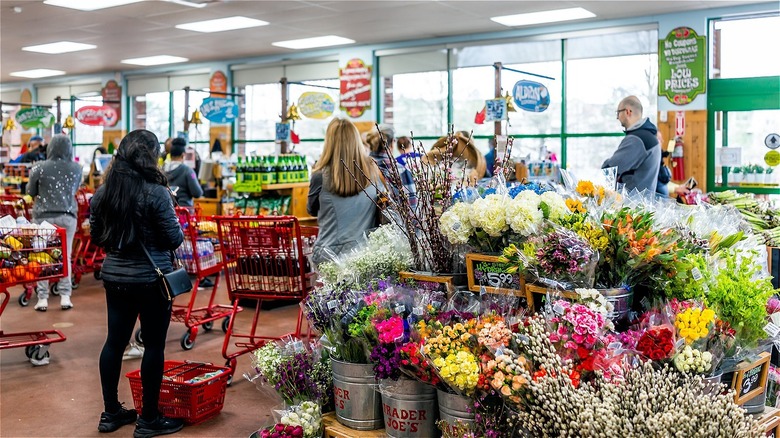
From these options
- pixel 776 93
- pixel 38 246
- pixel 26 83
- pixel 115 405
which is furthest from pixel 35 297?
pixel 26 83

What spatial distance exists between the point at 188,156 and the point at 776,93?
7.57 m

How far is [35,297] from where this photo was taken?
25.7 ft

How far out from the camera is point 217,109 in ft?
38.8

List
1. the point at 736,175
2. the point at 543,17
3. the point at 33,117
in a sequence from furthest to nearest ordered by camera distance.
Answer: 1. the point at 33,117
2. the point at 543,17
3. the point at 736,175

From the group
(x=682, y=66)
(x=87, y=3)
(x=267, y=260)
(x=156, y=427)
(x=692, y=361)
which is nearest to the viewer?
(x=692, y=361)

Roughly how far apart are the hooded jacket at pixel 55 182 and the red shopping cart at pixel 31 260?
159 cm

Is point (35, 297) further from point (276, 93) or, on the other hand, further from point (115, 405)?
point (276, 93)

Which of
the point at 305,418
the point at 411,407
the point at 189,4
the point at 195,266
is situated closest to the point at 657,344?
the point at 411,407

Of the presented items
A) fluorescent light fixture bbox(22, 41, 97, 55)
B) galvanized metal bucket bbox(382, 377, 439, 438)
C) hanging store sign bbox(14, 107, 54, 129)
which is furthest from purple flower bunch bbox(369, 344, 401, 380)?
Result: hanging store sign bbox(14, 107, 54, 129)

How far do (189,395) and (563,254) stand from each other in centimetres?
241

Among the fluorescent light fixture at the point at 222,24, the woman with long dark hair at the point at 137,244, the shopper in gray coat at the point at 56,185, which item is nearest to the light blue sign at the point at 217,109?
the fluorescent light fixture at the point at 222,24

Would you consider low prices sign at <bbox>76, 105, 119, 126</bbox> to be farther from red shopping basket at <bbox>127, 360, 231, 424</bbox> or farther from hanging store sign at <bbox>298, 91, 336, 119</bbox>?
red shopping basket at <bbox>127, 360, 231, 424</bbox>

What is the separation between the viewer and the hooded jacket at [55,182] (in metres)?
6.66

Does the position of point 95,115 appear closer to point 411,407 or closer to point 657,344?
point 411,407
